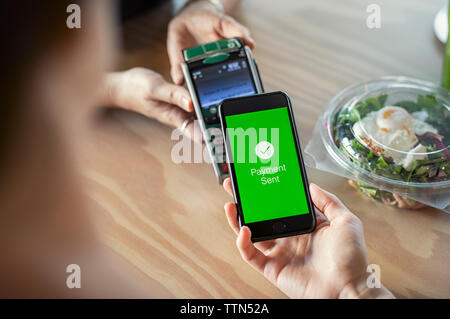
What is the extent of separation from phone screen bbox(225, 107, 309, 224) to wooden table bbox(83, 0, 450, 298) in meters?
0.12

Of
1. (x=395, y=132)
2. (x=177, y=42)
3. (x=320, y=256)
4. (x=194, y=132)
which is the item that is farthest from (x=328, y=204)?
(x=177, y=42)

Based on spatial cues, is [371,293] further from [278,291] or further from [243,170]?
[243,170]

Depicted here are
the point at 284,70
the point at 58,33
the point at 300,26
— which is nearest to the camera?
the point at 58,33

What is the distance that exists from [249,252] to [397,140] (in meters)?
0.36

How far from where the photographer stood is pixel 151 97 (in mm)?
1133

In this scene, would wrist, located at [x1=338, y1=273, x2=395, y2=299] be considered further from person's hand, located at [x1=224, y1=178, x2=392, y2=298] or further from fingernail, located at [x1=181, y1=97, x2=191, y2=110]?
fingernail, located at [x1=181, y1=97, x2=191, y2=110]

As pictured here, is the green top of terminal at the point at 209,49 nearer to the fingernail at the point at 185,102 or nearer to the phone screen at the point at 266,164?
the fingernail at the point at 185,102

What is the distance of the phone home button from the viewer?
86 cm

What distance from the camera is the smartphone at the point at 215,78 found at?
3.40 ft

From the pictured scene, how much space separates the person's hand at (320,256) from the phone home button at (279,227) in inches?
1.5

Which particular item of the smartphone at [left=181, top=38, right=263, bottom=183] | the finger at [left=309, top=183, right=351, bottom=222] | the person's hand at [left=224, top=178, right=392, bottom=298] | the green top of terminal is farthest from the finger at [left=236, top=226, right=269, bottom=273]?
the green top of terminal

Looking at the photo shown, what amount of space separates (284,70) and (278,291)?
0.60m

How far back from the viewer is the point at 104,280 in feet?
2.97

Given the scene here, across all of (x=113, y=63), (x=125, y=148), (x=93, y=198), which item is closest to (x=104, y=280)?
(x=93, y=198)
